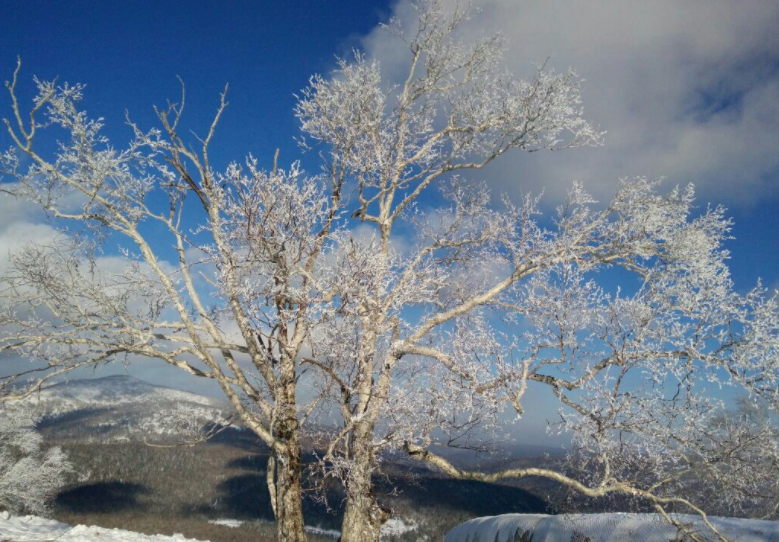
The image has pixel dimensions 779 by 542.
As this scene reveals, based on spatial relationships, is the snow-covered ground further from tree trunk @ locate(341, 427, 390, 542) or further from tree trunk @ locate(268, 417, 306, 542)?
tree trunk @ locate(268, 417, 306, 542)

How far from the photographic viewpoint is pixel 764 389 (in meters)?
6.63

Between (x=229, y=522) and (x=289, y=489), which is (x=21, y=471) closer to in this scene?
(x=289, y=489)

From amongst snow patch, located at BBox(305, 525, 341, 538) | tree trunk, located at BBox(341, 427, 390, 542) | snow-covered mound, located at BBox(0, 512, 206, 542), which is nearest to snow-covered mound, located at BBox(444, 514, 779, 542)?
tree trunk, located at BBox(341, 427, 390, 542)

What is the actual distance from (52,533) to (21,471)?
2699 cm

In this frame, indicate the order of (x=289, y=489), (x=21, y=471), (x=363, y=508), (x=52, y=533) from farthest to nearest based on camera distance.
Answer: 1. (x=21, y=471)
2. (x=52, y=533)
3. (x=363, y=508)
4. (x=289, y=489)

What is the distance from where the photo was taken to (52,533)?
11.5 m

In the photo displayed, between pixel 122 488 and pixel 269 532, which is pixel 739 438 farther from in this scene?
pixel 122 488

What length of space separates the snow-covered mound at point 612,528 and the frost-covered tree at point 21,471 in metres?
30.5

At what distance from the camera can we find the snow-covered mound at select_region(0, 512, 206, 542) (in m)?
9.71

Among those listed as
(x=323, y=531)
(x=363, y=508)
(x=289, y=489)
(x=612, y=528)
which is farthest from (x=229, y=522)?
(x=289, y=489)

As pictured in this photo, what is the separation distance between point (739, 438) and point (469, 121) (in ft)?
23.3

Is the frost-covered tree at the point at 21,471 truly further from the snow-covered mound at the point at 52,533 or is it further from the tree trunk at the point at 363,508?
the tree trunk at the point at 363,508

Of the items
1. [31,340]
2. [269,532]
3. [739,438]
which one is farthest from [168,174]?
[269,532]

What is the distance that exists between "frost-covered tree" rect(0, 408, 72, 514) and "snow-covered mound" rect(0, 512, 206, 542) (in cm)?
2163
